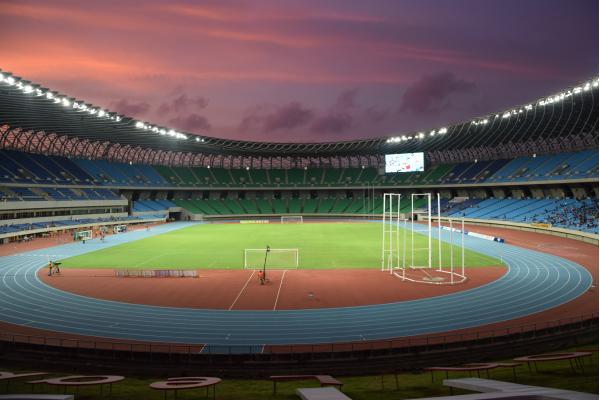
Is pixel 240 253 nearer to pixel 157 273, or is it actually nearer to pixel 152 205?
pixel 157 273

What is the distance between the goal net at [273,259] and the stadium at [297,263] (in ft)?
1.49

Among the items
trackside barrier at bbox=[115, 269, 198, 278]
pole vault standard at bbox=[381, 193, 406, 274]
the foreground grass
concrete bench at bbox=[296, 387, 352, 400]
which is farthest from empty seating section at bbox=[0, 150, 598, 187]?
concrete bench at bbox=[296, 387, 352, 400]

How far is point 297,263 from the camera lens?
1460 inches

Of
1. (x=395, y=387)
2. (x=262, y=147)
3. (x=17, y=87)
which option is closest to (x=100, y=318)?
(x=395, y=387)

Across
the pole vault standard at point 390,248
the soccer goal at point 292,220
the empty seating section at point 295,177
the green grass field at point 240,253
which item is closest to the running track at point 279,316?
the pole vault standard at point 390,248

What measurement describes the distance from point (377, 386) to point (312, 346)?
4.59 m

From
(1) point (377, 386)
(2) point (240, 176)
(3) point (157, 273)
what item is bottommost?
(1) point (377, 386)

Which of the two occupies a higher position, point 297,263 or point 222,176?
point 222,176

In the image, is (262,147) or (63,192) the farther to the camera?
(262,147)

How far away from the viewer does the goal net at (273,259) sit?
3606cm

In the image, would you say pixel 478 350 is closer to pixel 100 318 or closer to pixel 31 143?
pixel 100 318

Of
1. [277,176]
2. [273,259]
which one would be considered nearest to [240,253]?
[273,259]

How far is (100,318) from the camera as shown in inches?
854

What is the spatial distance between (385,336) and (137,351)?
10325 mm
